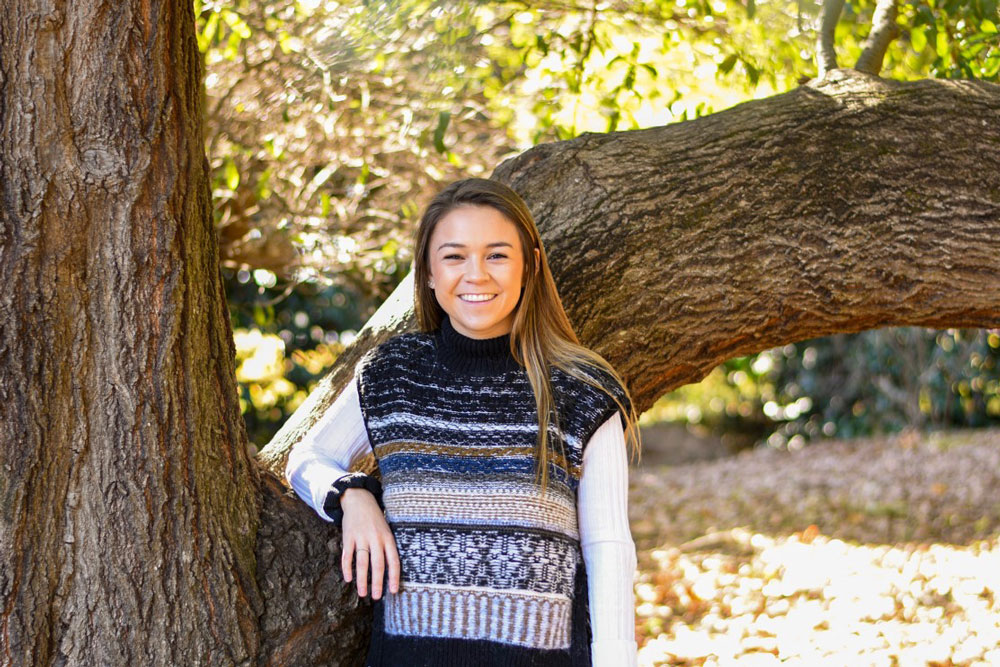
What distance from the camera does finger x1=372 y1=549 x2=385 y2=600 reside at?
2.03 metres

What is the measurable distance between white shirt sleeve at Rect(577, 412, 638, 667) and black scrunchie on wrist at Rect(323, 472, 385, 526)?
1.52 ft

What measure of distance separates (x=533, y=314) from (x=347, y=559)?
66cm

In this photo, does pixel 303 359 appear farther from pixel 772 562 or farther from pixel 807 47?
pixel 807 47

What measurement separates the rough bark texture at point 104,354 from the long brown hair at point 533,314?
20.9 inches

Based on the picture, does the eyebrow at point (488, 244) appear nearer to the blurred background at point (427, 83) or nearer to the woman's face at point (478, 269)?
the woman's face at point (478, 269)

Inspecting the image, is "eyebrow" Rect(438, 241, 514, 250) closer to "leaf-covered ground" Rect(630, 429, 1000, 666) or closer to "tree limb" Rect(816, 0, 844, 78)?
"tree limb" Rect(816, 0, 844, 78)

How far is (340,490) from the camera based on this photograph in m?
2.12

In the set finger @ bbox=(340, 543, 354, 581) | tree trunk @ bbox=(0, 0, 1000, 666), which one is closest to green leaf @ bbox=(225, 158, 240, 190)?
tree trunk @ bbox=(0, 0, 1000, 666)

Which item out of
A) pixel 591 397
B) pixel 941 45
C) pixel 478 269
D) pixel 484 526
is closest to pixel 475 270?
pixel 478 269

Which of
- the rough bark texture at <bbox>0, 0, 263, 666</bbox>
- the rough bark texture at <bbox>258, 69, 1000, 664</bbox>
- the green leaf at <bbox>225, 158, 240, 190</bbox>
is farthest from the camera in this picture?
the green leaf at <bbox>225, 158, 240, 190</bbox>

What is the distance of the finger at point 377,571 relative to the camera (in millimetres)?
2031

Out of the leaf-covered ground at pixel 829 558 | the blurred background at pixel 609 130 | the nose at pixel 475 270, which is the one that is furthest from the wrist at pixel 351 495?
the leaf-covered ground at pixel 829 558

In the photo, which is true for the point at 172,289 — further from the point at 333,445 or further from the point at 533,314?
the point at 533,314

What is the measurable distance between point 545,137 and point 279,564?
2.49 m
